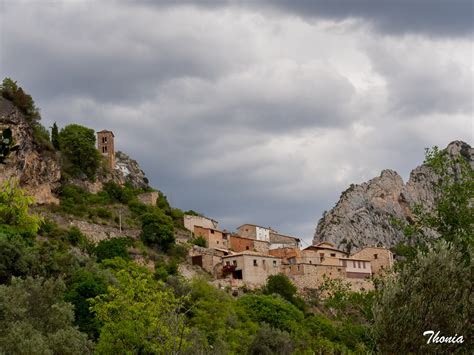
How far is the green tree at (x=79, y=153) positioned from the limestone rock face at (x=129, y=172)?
6.43 meters

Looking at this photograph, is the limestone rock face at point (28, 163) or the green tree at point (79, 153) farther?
the green tree at point (79, 153)

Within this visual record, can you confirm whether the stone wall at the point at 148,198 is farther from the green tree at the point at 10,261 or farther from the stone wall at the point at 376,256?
the green tree at the point at 10,261

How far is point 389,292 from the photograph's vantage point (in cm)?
1897

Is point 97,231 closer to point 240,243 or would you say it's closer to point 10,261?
point 10,261

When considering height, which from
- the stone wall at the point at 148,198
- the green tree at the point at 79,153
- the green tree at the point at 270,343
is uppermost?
the green tree at the point at 79,153

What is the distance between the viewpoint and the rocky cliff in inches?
4626

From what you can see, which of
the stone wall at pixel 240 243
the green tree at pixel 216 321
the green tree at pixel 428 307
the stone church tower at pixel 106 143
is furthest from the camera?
the stone church tower at pixel 106 143

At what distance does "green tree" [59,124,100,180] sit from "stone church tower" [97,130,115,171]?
9847 mm

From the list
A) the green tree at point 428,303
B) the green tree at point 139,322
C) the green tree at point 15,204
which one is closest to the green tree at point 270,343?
the green tree at point 139,322

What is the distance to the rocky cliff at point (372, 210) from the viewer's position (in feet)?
385

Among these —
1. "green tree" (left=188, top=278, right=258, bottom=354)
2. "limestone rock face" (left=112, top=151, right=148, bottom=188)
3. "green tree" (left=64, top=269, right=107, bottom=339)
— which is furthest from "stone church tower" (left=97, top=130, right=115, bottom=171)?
"green tree" (left=64, top=269, right=107, bottom=339)

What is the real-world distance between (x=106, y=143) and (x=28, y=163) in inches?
1041

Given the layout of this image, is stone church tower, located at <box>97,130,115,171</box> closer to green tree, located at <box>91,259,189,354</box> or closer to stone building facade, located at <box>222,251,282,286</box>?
stone building facade, located at <box>222,251,282,286</box>

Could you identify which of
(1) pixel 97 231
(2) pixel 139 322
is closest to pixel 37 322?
(2) pixel 139 322
